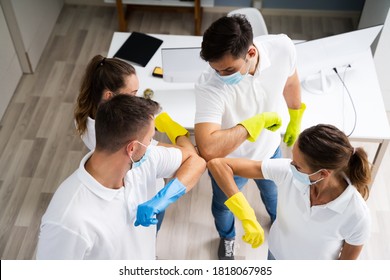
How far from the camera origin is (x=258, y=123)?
77.9 inches

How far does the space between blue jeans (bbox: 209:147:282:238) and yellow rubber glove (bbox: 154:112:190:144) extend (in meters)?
0.32

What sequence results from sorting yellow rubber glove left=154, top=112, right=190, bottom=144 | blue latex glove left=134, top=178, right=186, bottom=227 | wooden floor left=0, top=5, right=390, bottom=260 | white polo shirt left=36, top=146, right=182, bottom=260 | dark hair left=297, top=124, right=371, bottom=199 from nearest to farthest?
1. white polo shirt left=36, top=146, right=182, bottom=260
2. dark hair left=297, top=124, right=371, bottom=199
3. blue latex glove left=134, top=178, right=186, bottom=227
4. yellow rubber glove left=154, top=112, right=190, bottom=144
5. wooden floor left=0, top=5, right=390, bottom=260

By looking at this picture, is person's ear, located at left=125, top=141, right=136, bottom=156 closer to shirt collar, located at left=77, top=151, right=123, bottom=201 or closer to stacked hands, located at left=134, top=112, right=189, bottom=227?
shirt collar, located at left=77, top=151, right=123, bottom=201

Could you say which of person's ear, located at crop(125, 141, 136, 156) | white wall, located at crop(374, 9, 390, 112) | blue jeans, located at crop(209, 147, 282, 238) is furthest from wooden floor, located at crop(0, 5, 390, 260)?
person's ear, located at crop(125, 141, 136, 156)

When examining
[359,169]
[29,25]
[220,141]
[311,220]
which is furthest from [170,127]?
[29,25]

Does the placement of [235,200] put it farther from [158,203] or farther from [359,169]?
[359,169]

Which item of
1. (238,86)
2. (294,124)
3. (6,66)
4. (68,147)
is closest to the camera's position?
(238,86)

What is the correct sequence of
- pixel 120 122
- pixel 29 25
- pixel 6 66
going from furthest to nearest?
pixel 29 25
pixel 6 66
pixel 120 122

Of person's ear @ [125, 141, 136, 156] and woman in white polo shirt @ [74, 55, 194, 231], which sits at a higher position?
person's ear @ [125, 141, 136, 156]

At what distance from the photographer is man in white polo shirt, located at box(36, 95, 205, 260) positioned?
1.49m

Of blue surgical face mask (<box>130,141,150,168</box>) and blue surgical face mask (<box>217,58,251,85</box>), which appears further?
blue surgical face mask (<box>217,58,251,85</box>)

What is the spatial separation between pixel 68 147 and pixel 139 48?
87cm

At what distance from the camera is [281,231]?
6.36ft
